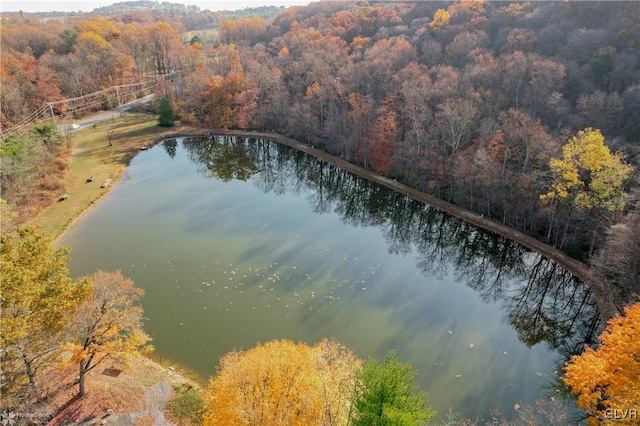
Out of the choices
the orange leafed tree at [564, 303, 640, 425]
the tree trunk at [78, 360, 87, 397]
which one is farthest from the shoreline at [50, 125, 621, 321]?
the tree trunk at [78, 360, 87, 397]

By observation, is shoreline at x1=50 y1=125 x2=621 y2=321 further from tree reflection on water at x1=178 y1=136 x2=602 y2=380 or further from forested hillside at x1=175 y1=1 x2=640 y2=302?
forested hillside at x1=175 y1=1 x2=640 y2=302

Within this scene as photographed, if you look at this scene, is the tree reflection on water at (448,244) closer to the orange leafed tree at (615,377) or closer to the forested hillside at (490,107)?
the forested hillside at (490,107)

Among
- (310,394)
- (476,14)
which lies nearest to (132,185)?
(310,394)

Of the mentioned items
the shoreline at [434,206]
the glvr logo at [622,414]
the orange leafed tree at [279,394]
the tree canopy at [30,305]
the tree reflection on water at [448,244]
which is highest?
the tree canopy at [30,305]

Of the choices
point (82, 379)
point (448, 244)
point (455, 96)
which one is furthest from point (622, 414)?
point (455, 96)

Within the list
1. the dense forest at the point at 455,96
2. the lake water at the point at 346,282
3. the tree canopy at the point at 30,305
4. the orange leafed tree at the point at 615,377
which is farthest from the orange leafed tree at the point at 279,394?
the dense forest at the point at 455,96

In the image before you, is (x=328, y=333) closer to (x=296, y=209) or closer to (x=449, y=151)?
(x=296, y=209)

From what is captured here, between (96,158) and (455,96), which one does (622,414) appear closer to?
(455,96)
